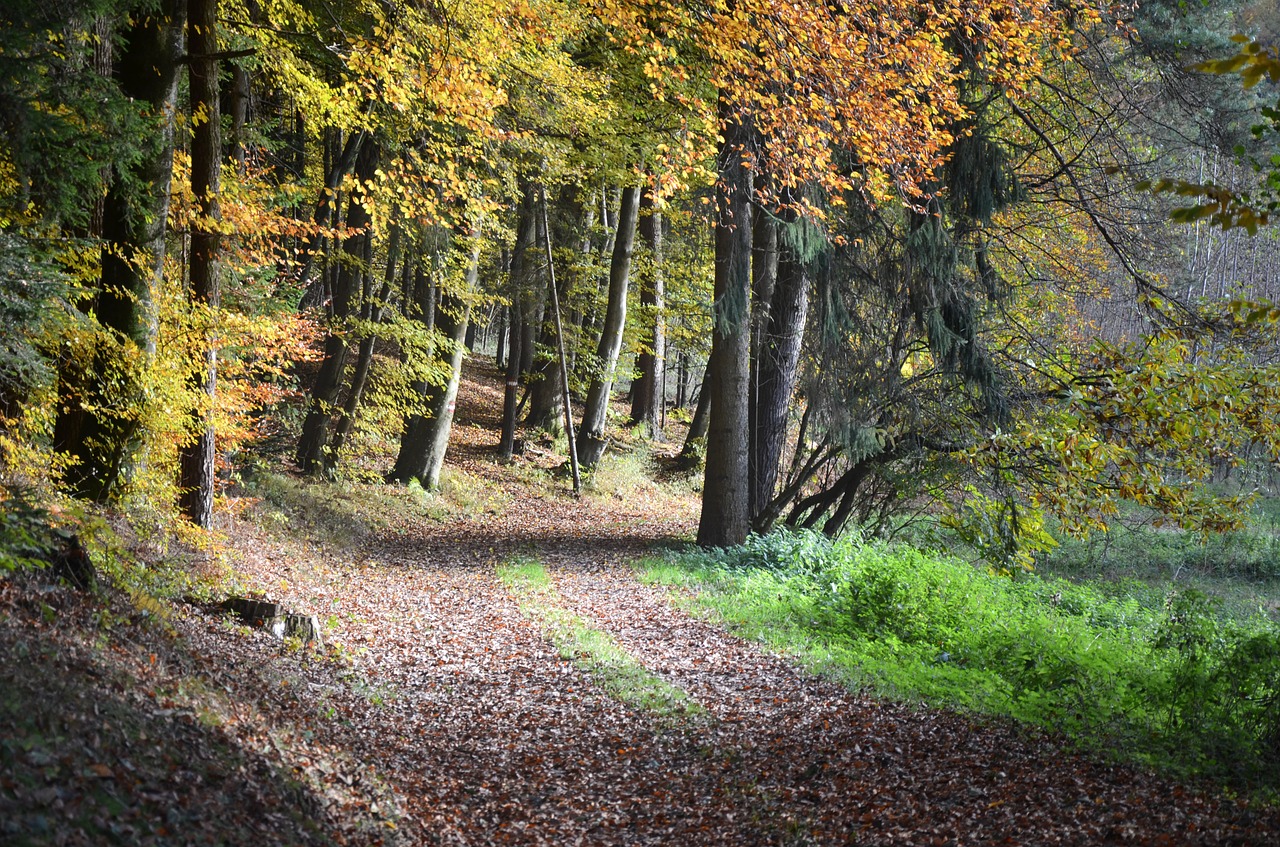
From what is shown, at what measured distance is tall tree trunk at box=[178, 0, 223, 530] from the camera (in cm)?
905

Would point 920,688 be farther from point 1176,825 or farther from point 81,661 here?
point 81,661

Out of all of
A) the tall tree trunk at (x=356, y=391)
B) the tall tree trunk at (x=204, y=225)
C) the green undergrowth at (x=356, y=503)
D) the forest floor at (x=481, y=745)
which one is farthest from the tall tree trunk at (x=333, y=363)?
the forest floor at (x=481, y=745)

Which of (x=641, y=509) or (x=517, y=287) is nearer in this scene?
(x=641, y=509)

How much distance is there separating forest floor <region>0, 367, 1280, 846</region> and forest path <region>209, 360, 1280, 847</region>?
0.9 inches

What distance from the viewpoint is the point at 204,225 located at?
30.2 ft

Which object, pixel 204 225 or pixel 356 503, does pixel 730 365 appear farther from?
pixel 204 225

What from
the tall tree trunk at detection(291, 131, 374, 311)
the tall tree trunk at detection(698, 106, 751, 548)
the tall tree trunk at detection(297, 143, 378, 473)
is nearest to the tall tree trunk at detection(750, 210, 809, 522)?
the tall tree trunk at detection(698, 106, 751, 548)

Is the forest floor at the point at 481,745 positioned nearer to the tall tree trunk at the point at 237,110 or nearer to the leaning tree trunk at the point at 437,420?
the tall tree trunk at the point at 237,110

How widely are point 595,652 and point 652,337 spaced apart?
54.4ft

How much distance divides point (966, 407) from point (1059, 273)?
687 cm

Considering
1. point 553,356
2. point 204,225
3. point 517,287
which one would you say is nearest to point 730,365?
point 204,225


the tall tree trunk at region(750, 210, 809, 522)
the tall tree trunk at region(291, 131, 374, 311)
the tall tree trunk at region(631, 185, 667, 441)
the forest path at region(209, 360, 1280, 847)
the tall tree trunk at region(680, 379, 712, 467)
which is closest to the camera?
the forest path at region(209, 360, 1280, 847)

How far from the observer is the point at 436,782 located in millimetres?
6070

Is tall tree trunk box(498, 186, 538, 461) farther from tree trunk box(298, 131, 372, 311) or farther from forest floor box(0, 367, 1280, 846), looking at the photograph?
forest floor box(0, 367, 1280, 846)
